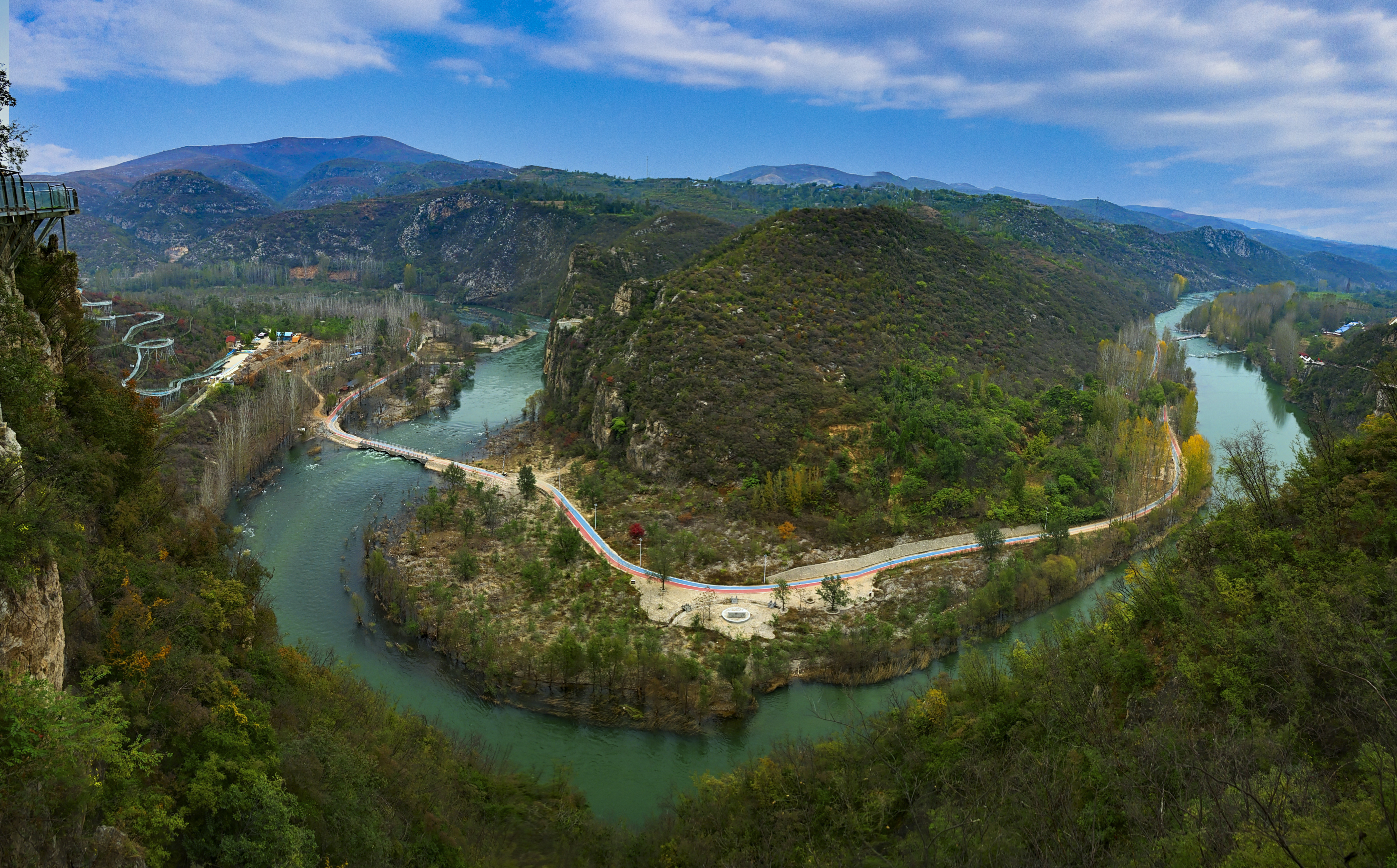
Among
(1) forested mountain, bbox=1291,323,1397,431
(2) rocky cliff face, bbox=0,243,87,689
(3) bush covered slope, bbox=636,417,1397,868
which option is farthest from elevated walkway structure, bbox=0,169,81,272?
(1) forested mountain, bbox=1291,323,1397,431

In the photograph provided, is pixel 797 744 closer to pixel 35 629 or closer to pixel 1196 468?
pixel 35 629

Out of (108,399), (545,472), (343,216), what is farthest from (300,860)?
(343,216)

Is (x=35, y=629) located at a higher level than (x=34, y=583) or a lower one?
lower

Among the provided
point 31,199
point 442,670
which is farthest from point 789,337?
point 31,199

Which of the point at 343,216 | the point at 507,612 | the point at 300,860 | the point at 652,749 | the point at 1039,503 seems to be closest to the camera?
the point at 300,860

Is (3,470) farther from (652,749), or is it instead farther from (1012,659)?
(1012,659)

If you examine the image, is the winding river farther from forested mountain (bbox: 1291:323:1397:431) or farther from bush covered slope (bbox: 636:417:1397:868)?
forested mountain (bbox: 1291:323:1397:431)
